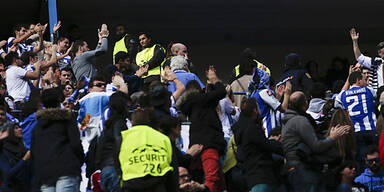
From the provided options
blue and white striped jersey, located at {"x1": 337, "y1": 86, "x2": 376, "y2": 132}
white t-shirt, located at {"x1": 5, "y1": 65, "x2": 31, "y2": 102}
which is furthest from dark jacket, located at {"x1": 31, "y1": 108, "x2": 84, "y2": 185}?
blue and white striped jersey, located at {"x1": 337, "y1": 86, "x2": 376, "y2": 132}

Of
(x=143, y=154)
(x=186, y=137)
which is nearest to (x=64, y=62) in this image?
(x=186, y=137)

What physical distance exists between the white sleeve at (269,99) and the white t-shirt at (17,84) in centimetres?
336

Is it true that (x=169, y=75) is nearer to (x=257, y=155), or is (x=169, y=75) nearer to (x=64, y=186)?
(x=257, y=155)

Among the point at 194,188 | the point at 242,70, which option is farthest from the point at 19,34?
the point at 194,188

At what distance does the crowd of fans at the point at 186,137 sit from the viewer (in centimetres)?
832

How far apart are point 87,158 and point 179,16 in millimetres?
10973

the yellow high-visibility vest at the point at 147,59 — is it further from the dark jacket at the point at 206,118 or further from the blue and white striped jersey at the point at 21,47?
the dark jacket at the point at 206,118

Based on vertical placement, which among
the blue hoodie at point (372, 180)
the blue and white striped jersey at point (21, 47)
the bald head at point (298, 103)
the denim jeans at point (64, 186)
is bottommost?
the blue hoodie at point (372, 180)

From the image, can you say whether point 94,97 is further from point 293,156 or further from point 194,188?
point 293,156

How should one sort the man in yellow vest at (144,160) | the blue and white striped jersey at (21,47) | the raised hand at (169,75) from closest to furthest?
the man in yellow vest at (144,160), the raised hand at (169,75), the blue and white striped jersey at (21,47)

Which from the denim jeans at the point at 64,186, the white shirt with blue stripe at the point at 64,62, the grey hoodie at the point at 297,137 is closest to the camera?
the denim jeans at the point at 64,186

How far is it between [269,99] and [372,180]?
1.79 meters

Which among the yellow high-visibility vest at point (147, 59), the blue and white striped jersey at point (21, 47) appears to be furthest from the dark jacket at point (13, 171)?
the blue and white striped jersey at point (21, 47)

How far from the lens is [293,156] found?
9.22 meters
